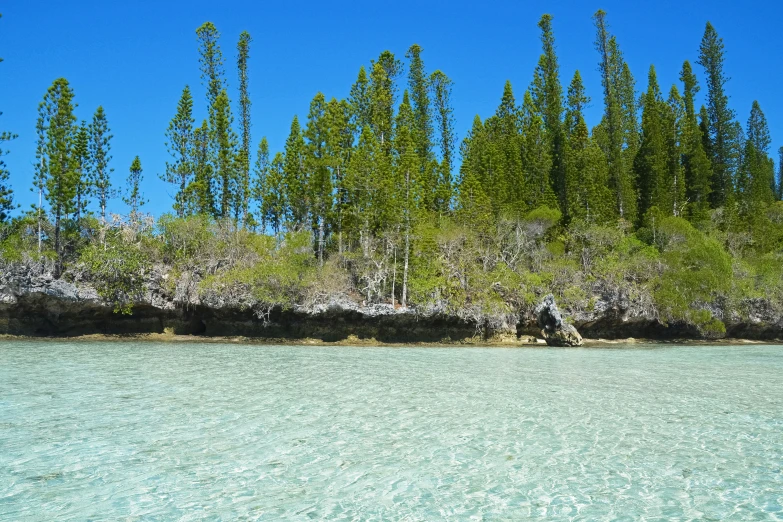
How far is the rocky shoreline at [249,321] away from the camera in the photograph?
22984 mm

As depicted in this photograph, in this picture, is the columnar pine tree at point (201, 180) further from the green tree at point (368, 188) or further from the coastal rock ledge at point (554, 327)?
the coastal rock ledge at point (554, 327)

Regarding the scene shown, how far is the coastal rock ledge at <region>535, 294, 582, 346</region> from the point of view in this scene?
23.0 m

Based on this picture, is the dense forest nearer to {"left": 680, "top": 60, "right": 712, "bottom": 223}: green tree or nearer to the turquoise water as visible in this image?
{"left": 680, "top": 60, "right": 712, "bottom": 223}: green tree

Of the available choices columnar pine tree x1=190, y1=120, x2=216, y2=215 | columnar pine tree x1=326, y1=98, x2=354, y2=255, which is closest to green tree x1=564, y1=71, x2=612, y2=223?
columnar pine tree x1=326, y1=98, x2=354, y2=255

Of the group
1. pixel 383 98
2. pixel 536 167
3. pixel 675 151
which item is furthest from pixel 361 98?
pixel 675 151

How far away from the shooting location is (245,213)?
32.2 m

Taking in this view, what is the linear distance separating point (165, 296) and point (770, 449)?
23249mm

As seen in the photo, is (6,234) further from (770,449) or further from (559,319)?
(770,449)

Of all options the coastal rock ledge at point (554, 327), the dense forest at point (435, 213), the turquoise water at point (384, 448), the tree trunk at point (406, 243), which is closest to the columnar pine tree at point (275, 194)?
the dense forest at point (435, 213)

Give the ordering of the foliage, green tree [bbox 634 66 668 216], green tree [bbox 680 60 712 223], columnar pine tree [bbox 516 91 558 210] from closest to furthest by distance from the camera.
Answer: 1. the foliage
2. columnar pine tree [bbox 516 91 558 210]
3. green tree [bbox 634 66 668 216]
4. green tree [bbox 680 60 712 223]

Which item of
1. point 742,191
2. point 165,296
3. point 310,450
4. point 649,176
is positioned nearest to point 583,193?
point 649,176

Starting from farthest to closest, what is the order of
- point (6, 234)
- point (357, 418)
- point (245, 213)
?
point (245, 213) < point (6, 234) < point (357, 418)

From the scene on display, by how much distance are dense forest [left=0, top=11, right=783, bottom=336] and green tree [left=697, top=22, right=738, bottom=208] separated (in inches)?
4.6

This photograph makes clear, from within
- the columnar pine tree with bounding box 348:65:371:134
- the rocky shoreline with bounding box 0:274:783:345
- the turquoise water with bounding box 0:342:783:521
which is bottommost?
the turquoise water with bounding box 0:342:783:521
